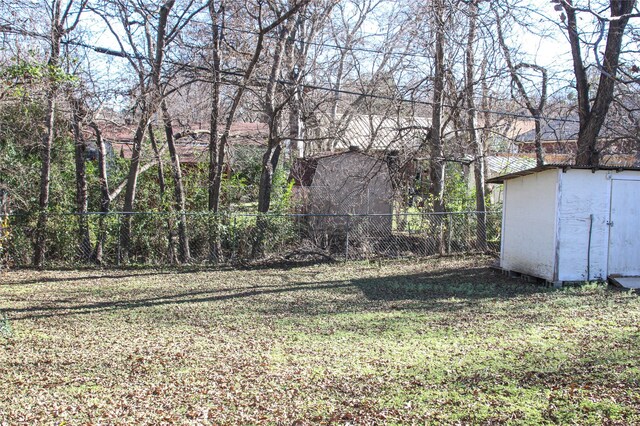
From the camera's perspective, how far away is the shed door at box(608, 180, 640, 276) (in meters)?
11.2

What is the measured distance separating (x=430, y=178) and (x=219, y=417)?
14162 mm

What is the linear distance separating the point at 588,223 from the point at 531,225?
1201mm

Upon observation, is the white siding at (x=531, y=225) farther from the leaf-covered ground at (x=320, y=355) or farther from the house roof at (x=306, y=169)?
the house roof at (x=306, y=169)

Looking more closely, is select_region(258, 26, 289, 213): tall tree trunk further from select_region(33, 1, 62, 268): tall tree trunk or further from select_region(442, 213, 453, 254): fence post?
select_region(442, 213, 453, 254): fence post

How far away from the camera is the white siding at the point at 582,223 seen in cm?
1102

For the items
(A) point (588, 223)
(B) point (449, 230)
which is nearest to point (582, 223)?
(A) point (588, 223)

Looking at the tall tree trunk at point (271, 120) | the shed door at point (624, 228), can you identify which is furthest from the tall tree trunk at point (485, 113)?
the tall tree trunk at point (271, 120)

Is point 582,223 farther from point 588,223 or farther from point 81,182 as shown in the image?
point 81,182

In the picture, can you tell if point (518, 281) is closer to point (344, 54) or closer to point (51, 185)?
point (344, 54)

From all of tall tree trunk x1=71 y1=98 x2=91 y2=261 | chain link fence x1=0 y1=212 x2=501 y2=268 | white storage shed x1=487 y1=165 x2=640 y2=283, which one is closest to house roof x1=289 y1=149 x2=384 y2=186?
chain link fence x1=0 y1=212 x2=501 y2=268

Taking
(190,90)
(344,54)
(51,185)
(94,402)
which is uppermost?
(344,54)

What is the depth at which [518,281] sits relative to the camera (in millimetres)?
12047

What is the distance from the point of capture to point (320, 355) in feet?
21.0

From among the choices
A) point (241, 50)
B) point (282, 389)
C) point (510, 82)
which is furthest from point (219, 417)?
point (510, 82)
